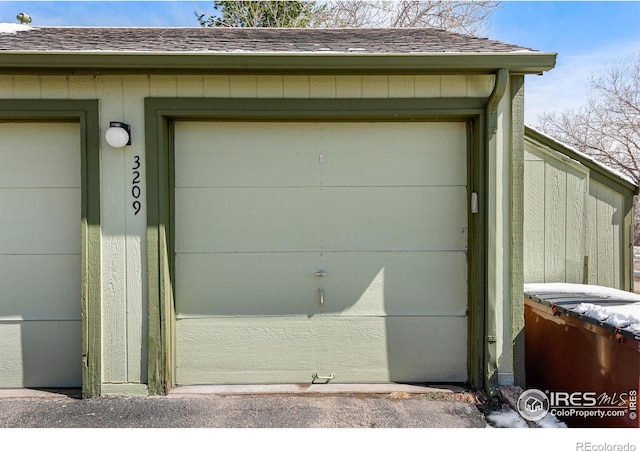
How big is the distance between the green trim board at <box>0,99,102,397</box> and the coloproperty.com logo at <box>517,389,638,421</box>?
3.05 meters

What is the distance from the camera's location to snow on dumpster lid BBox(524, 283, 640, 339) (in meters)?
2.16

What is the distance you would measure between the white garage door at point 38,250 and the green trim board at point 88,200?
0.48 ft

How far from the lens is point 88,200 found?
8.86 ft

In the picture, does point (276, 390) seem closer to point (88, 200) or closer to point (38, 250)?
point (88, 200)

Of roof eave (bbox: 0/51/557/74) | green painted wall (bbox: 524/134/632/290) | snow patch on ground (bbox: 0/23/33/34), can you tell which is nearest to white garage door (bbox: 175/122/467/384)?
roof eave (bbox: 0/51/557/74)

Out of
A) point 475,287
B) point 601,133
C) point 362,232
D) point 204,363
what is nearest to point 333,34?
point 362,232

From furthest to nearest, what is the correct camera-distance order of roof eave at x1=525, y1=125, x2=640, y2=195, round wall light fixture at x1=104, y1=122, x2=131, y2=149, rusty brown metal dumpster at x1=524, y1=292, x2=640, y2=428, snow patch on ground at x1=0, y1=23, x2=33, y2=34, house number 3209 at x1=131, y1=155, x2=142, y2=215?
roof eave at x1=525, y1=125, x2=640, y2=195 → snow patch on ground at x1=0, y1=23, x2=33, y2=34 → house number 3209 at x1=131, y1=155, x2=142, y2=215 → round wall light fixture at x1=104, y1=122, x2=131, y2=149 → rusty brown metal dumpster at x1=524, y1=292, x2=640, y2=428

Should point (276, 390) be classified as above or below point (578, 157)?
below

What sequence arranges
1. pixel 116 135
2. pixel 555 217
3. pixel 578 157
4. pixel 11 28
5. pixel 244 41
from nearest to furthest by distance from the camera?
1. pixel 116 135
2. pixel 244 41
3. pixel 11 28
4. pixel 555 217
5. pixel 578 157

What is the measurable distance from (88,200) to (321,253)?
1.75 metres

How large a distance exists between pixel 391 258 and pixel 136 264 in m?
1.91

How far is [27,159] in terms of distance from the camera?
283 centimetres

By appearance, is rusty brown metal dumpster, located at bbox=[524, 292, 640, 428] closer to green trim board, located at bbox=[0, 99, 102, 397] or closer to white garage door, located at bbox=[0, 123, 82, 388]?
green trim board, located at bbox=[0, 99, 102, 397]

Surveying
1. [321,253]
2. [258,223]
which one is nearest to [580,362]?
[321,253]
